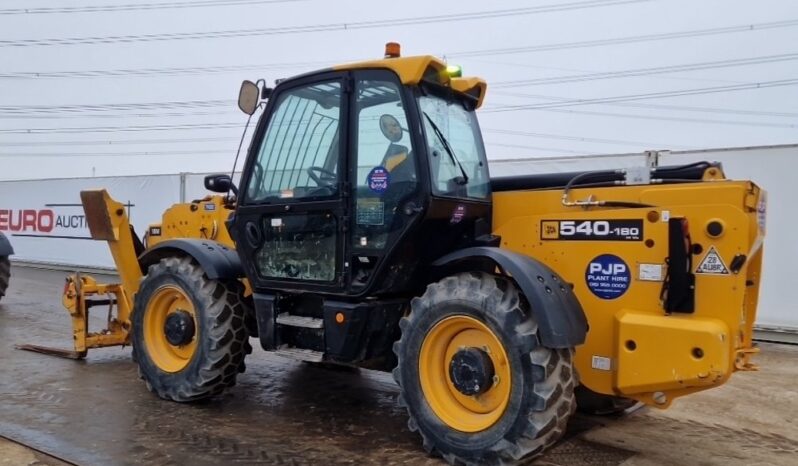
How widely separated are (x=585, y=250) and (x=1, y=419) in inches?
164

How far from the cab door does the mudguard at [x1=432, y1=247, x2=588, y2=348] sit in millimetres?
1091

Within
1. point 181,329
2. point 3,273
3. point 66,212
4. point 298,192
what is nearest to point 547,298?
point 298,192

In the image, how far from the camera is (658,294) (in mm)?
3846

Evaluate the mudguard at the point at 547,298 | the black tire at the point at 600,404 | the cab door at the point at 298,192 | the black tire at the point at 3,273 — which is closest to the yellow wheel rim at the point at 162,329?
the cab door at the point at 298,192

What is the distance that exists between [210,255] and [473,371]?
93.7 inches

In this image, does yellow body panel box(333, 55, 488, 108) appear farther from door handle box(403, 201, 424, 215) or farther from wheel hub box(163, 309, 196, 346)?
wheel hub box(163, 309, 196, 346)

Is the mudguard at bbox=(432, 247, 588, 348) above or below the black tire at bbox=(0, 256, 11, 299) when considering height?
above

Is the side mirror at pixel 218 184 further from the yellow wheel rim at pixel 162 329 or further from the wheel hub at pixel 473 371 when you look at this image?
the wheel hub at pixel 473 371

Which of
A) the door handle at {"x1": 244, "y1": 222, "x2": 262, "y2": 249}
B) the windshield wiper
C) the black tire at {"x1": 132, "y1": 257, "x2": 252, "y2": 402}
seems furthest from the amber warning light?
the black tire at {"x1": 132, "y1": 257, "x2": 252, "y2": 402}

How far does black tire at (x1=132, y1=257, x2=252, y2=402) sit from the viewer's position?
5020 mm

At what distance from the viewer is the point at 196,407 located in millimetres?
5168

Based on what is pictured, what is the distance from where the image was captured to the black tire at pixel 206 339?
5.02 m

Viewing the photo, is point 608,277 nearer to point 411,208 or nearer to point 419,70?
point 411,208

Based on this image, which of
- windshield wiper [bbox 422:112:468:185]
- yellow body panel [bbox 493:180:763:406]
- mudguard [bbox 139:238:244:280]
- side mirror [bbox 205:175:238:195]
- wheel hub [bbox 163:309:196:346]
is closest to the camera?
yellow body panel [bbox 493:180:763:406]
